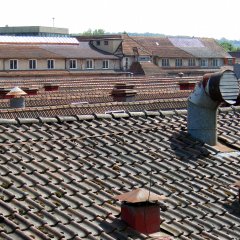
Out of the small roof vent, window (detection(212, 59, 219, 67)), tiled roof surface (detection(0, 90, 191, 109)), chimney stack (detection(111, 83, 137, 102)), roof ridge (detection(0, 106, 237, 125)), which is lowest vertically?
window (detection(212, 59, 219, 67))

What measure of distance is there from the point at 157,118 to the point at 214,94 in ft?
5.45

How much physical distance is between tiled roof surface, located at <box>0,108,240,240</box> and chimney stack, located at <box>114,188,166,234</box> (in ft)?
0.50

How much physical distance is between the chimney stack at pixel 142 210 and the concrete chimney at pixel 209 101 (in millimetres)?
4393

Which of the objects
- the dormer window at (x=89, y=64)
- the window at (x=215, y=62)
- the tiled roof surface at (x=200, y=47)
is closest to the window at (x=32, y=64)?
the dormer window at (x=89, y=64)

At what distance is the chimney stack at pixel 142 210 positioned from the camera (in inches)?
379

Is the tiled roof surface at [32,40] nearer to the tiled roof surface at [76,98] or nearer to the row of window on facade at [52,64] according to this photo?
the row of window on facade at [52,64]

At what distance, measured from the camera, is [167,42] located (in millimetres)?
104438

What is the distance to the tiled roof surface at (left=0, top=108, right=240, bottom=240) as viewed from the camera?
965 centimetres

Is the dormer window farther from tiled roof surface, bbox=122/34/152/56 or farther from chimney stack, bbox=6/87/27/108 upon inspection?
chimney stack, bbox=6/87/27/108

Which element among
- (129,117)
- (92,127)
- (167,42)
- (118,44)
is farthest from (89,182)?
(167,42)

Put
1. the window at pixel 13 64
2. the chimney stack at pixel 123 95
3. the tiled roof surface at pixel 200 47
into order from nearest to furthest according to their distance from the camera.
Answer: the chimney stack at pixel 123 95
the window at pixel 13 64
the tiled roof surface at pixel 200 47

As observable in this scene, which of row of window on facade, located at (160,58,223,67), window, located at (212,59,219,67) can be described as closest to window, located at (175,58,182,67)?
row of window on facade, located at (160,58,223,67)

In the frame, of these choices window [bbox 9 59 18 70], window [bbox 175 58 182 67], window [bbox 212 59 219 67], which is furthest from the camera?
window [bbox 212 59 219 67]

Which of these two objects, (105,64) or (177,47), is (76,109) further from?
(177,47)
